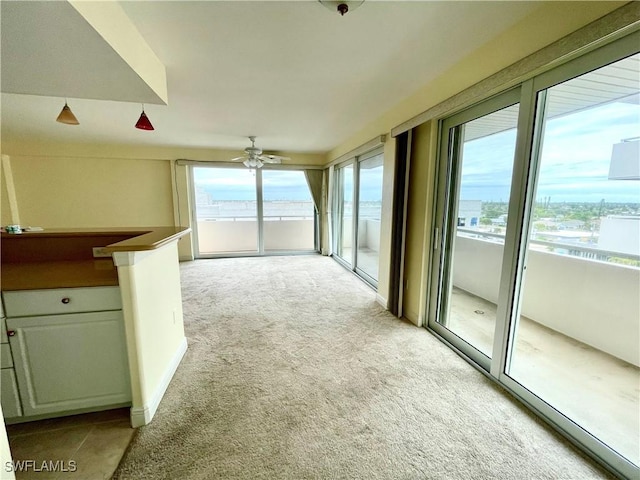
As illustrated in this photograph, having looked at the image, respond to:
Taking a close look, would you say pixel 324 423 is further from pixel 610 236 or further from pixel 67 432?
pixel 610 236

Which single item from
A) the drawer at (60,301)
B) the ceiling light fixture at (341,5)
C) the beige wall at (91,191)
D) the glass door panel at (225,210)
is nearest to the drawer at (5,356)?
the drawer at (60,301)

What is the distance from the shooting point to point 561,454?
1437mm

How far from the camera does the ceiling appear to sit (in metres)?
1.41

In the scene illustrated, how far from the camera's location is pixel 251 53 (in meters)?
1.90

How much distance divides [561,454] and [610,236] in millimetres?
1383

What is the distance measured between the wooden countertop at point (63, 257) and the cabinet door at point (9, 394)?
50cm

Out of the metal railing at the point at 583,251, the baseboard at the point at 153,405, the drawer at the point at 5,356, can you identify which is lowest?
the baseboard at the point at 153,405

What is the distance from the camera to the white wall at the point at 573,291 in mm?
1998

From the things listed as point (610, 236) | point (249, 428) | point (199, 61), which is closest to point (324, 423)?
point (249, 428)

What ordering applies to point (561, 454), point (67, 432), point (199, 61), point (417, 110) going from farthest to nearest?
point (417, 110) → point (199, 61) → point (67, 432) → point (561, 454)

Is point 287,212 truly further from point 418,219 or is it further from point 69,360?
point 69,360

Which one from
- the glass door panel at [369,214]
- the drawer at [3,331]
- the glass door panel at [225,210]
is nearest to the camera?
the drawer at [3,331]

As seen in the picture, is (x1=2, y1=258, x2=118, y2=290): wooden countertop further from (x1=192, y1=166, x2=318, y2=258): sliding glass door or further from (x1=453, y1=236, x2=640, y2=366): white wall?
(x1=192, y1=166, x2=318, y2=258): sliding glass door

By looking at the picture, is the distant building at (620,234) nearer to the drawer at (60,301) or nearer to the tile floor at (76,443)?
the drawer at (60,301)
